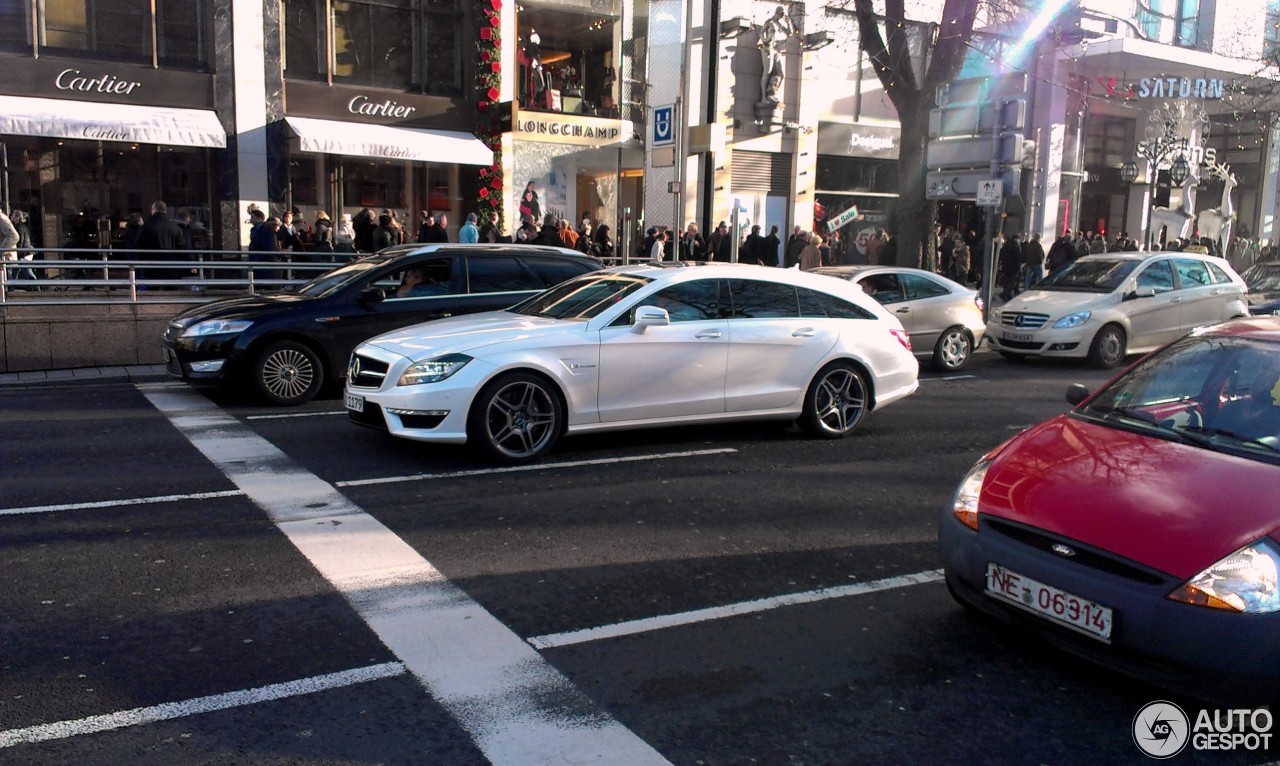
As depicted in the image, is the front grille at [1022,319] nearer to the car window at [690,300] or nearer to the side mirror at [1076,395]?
the car window at [690,300]

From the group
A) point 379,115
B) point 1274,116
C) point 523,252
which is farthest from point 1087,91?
point 523,252

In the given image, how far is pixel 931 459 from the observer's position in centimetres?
862

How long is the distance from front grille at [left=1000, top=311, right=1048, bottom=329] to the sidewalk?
11.8m

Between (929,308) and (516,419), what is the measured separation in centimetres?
796

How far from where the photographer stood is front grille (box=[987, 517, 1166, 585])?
3.88 m

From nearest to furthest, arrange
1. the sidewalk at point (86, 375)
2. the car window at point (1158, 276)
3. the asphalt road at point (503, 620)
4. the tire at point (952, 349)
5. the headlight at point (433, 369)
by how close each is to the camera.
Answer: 1. the asphalt road at point (503, 620)
2. the headlight at point (433, 369)
3. the sidewalk at point (86, 375)
4. the tire at point (952, 349)
5. the car window at point (1158, 276)

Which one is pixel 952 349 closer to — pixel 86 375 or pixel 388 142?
pixel 86 375

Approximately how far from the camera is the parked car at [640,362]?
7746 mm

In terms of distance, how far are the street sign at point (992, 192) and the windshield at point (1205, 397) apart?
1308 centimetres

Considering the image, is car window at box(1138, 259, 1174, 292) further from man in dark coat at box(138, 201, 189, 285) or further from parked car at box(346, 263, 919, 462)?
man in dark coat at box(138, 201, 189, 285)

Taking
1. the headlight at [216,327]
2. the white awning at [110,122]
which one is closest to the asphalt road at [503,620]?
the headlight at [216,327]

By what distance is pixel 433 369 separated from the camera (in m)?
7.70

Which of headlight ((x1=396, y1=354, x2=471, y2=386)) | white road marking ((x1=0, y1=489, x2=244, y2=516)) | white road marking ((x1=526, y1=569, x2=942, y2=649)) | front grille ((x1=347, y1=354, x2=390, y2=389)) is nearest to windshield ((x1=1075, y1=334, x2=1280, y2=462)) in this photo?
white road marking ((x1=526, y1=569, x2=942, y2=649))

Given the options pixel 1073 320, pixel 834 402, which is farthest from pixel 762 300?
pixel 1073 320
